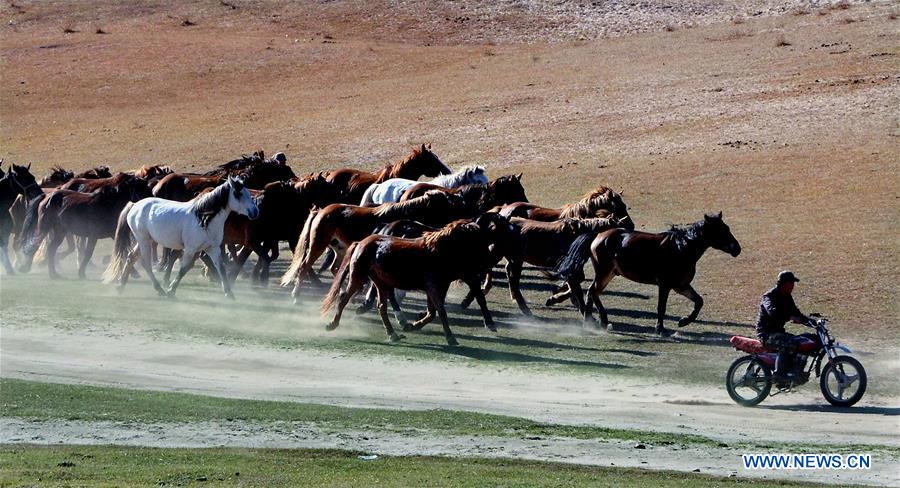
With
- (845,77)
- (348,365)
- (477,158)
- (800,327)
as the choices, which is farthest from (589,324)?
(845,77)

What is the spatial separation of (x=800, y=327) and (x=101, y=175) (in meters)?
16.2

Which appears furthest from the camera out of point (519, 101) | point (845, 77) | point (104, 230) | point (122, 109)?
point (122, 109)

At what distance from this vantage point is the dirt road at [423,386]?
570 inches


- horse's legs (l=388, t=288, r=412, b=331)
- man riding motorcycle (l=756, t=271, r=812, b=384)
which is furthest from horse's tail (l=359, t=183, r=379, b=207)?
man riding motorcycle (l=756, t=271, r=812, b=384)

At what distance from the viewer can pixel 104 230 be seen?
973 inches

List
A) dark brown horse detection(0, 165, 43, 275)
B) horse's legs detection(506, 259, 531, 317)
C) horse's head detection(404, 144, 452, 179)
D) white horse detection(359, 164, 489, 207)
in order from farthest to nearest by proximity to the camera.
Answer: horse's head detection(404, 144, 452, 179) < dark brown horse detection(0, 165, 43, 275) < white horse detection(359, 164, 489, 207) < horse's legs detection(506, 259, 531, 317)

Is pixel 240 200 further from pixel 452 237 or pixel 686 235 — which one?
pixel 686 235

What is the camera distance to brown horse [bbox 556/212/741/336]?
1973 cm

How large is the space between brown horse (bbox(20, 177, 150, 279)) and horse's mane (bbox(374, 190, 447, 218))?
5423mm

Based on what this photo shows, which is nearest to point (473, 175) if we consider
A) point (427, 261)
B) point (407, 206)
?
point (407, 206)

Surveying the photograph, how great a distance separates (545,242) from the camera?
21453mm

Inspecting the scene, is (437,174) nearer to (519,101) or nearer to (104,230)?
(104,230)

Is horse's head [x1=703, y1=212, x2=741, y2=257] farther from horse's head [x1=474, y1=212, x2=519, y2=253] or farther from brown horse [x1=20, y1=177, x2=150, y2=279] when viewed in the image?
brown horse [x1=20, y1=177, x2=150, y2=279]

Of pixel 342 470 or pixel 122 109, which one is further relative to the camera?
pixel 122 109
